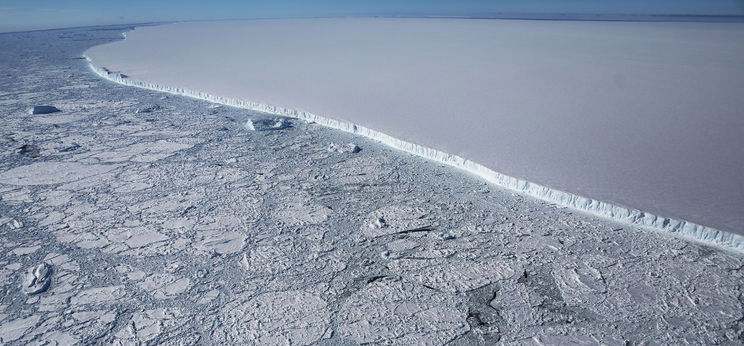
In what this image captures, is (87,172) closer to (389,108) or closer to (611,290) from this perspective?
(389,108)

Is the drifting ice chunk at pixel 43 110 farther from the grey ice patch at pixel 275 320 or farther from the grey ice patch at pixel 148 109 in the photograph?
the grey ice patch at pixel 275 320

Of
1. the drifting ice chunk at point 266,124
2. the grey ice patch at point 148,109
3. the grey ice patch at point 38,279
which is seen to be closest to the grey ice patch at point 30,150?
the grey ice patch at point 148,109

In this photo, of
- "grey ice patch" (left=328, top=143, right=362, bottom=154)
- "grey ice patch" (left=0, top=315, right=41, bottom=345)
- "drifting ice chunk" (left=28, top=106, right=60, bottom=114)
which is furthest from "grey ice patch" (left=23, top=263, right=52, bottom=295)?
"drifting ice chunk" (left=28, top=106, right=60, bottom=114)

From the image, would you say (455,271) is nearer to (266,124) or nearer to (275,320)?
(275,320)

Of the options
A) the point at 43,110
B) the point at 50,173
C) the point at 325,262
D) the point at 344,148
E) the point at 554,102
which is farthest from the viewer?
the point at 43,110

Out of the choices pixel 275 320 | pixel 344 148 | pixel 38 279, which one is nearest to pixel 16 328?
pixel 38 279

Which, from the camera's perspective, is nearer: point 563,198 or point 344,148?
point 563,198

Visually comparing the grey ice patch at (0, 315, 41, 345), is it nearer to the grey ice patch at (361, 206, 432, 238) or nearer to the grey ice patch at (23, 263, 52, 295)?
the grey ice patch at (23, 263, 52, 295)

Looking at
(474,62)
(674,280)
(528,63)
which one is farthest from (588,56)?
(674,280)
